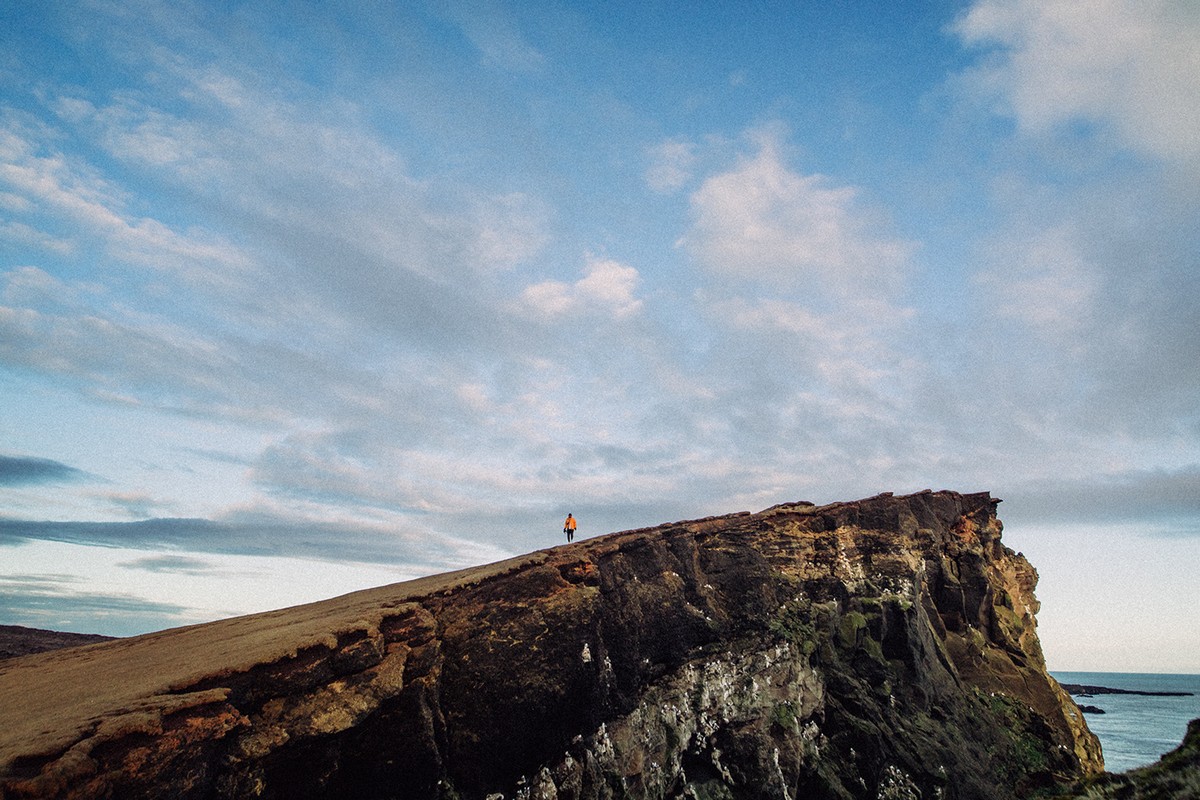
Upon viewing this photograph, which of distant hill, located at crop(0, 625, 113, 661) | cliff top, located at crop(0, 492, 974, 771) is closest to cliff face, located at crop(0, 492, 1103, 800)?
cliff top, located at crop(0, 492, 974, 771)

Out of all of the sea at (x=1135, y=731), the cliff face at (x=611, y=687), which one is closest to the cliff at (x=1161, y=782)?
the cliff face at (x=611, y=687)

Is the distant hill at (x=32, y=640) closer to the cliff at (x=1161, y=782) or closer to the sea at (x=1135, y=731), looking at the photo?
the cliff at (x=1161, y=782)

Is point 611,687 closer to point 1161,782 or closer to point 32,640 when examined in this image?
point 1161,782

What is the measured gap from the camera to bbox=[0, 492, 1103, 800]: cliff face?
16.4 m

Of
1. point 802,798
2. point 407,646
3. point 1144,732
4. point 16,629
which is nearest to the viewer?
point 407,646

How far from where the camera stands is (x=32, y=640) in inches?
1880

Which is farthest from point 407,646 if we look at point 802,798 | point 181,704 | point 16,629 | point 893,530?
point 16,629

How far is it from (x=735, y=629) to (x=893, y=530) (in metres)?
12.7

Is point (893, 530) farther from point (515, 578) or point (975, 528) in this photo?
point (515, 578)

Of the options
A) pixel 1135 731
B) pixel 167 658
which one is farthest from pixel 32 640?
pixel 1135 731

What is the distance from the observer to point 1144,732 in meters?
93.5

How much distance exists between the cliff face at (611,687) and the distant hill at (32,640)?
1091 inches

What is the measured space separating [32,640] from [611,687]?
170ft

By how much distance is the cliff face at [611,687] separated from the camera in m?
16.4
